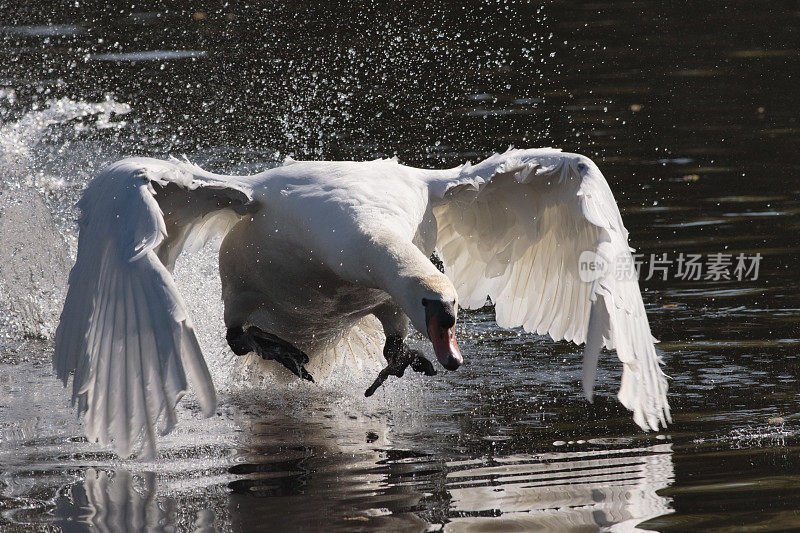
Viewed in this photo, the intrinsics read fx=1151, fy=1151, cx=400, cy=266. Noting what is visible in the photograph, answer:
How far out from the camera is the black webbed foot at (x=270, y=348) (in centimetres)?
748

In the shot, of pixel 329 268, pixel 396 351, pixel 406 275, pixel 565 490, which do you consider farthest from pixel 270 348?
pixel 565 490

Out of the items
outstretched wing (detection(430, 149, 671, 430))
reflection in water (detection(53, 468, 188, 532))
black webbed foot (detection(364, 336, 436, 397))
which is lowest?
reflection in water (detection(53, 468, 188, 532))

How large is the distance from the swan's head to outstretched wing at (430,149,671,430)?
0.73 metres

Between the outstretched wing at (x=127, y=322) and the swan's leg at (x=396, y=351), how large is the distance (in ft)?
5.02

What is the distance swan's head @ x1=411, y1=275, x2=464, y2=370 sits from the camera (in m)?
5.78

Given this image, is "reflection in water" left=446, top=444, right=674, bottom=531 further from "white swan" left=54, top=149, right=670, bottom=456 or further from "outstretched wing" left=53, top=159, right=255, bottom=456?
"outstretched wing" left=53, top=159, right=255, bottom=456

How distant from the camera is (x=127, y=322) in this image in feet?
18.5

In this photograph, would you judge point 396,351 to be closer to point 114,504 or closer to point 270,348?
point 270,348

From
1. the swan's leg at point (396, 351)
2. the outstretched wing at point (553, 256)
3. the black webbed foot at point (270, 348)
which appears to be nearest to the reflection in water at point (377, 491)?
the outstretched wing at point (553, 256)

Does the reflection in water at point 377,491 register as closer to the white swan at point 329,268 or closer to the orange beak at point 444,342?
the white swan at point 329,268

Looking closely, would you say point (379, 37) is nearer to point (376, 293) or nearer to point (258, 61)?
point (258, 61)

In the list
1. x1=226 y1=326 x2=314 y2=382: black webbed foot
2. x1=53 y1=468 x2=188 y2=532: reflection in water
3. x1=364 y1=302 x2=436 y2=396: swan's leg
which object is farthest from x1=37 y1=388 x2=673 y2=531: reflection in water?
x1=226 y1=326 x2=314 y2=382: black webbed foot

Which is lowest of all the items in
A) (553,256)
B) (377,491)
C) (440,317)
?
(377,491)

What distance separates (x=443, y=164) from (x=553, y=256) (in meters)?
5.04
